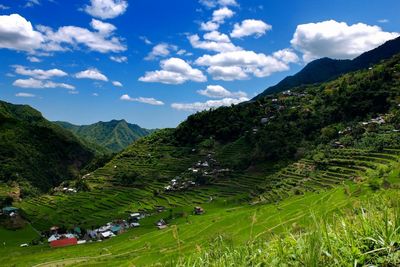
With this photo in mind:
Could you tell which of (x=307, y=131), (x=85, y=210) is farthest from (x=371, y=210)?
(x=307, y=131)

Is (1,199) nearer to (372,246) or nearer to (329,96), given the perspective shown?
(329,96)

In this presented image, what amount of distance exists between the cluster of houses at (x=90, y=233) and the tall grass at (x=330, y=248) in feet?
265

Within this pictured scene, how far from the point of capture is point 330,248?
2850 mm

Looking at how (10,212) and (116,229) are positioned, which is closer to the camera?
(116,229)

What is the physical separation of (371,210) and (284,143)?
10904 cm

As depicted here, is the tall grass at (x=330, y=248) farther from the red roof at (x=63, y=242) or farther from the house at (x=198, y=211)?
the red roof at (x=63, y=242)

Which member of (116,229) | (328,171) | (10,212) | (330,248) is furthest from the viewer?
(10,212)

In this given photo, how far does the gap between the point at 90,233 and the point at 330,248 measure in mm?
87340

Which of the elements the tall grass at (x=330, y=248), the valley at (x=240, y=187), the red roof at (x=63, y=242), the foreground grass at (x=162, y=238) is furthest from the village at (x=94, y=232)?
the tall grass at (x=330, y=248)

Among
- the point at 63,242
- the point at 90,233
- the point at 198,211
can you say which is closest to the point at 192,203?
the point at 198,211

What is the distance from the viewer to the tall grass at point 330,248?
8.96 feet

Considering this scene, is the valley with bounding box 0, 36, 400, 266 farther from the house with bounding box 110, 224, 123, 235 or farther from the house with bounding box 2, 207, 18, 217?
the house with bounding box 110, 224, 123, 235

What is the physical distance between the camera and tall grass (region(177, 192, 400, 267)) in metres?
2.73

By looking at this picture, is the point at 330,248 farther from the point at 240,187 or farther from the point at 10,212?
the point at 10,212
